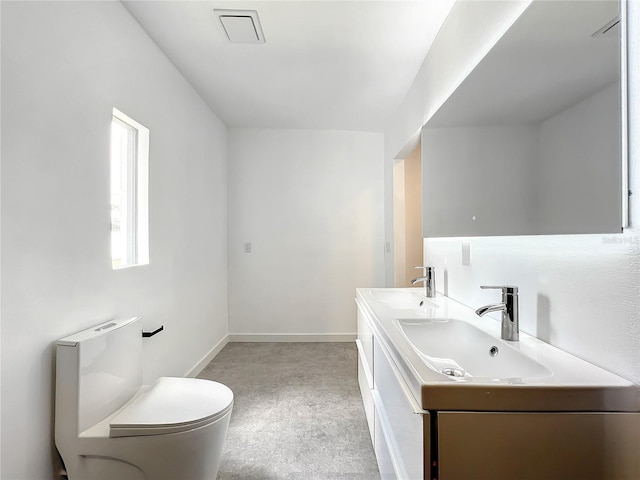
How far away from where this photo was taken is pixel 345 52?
2.27 metres

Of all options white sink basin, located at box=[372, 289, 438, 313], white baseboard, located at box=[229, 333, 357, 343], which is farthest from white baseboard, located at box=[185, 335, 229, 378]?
white sink basin, located at box=[372, 289, 438, 313]

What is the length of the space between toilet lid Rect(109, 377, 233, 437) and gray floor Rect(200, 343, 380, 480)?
46 cm

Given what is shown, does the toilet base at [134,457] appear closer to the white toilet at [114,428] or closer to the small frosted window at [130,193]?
the white toilet at [114,428]

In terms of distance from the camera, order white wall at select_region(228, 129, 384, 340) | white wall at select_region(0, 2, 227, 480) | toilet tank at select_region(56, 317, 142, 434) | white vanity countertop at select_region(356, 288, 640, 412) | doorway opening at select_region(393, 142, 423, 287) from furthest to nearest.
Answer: white wall at select_region(228, 129, 384, 340) → doorway opening at select_region(393, 142, 423, 287) → toilet tank at select_region(56, 317, 142, 434) → white wall at select_region(0, 2, 227, 480) → white vanity countertop at select_region(356, 288, 640, 412)

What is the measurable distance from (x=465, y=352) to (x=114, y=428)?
1337mm

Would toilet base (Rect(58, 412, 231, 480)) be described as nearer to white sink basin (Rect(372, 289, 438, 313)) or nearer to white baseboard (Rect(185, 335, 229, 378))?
white sink basin (Rect(372, 289, 438, 313))

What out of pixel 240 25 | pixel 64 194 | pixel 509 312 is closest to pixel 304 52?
pixel 240 25

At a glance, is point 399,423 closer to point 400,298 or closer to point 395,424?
point 395,424

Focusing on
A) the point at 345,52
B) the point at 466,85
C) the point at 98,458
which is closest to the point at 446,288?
the point at 466,85

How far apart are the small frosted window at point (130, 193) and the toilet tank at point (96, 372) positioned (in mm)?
497

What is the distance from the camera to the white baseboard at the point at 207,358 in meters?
2.86

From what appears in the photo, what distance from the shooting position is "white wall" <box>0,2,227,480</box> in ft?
3.83

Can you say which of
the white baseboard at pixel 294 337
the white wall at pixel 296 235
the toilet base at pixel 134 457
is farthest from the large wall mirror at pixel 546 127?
the white baseboard at pixel 294 337

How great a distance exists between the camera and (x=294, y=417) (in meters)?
2.24
